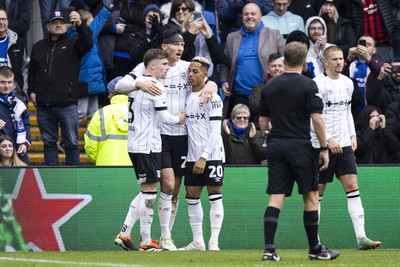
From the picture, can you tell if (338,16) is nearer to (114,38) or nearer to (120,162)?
(114,38)

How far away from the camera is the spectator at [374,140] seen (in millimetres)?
16297

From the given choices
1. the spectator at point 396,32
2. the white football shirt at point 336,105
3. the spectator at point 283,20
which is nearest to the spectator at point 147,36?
the spectator at point 283,20

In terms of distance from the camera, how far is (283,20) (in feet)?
60.3

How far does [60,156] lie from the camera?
1794cm

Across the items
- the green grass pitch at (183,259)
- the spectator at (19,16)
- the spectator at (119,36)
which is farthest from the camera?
the spectator at (19,16)

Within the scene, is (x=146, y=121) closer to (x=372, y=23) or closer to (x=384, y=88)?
(x=384, y=88)

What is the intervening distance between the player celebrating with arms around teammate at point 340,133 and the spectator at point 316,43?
3.75m

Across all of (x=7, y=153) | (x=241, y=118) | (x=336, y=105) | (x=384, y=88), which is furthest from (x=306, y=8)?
(x=7, y=153)

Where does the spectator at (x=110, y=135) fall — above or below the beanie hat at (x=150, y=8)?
below

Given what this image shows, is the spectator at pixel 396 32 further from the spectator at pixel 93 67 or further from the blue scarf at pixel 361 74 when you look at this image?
the spectator at pixel 93 67

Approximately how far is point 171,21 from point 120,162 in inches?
107

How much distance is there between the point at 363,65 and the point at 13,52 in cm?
553

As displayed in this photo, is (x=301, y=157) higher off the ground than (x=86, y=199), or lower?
higher

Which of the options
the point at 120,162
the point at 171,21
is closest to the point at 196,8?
the point at 171,21
